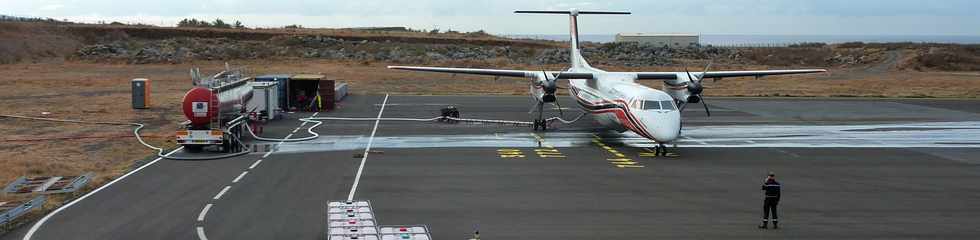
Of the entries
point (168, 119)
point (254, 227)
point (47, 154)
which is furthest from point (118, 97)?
point (254, 227)

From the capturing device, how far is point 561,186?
2417cm

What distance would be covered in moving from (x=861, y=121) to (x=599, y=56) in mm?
61092

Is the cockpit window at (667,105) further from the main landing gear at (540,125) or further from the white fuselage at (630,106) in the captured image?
the main landing gear at (540,125)

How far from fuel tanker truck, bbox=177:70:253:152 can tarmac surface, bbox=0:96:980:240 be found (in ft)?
4.57

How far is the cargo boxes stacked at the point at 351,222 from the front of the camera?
1609 centimetres

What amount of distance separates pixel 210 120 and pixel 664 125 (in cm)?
1538

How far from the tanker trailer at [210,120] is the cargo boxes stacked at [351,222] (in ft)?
41.0

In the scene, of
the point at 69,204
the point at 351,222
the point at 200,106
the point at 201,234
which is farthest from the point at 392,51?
the point at 351,222

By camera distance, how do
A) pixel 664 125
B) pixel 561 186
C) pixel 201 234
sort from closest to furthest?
pixel 201 234 → pixel 561 186 → pixel 664 125

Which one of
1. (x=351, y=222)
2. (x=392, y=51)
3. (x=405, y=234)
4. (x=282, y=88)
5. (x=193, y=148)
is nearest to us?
(x=405, y=234)

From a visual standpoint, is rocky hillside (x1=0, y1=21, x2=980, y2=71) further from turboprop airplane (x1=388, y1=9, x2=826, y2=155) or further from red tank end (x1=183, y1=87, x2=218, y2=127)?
red tank end (x1=183, y1=87, x2=218, y2=127)

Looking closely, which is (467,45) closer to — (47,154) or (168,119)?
(168,119)

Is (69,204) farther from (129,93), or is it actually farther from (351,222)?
(129,93)

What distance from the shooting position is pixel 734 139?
36125 millimetres
